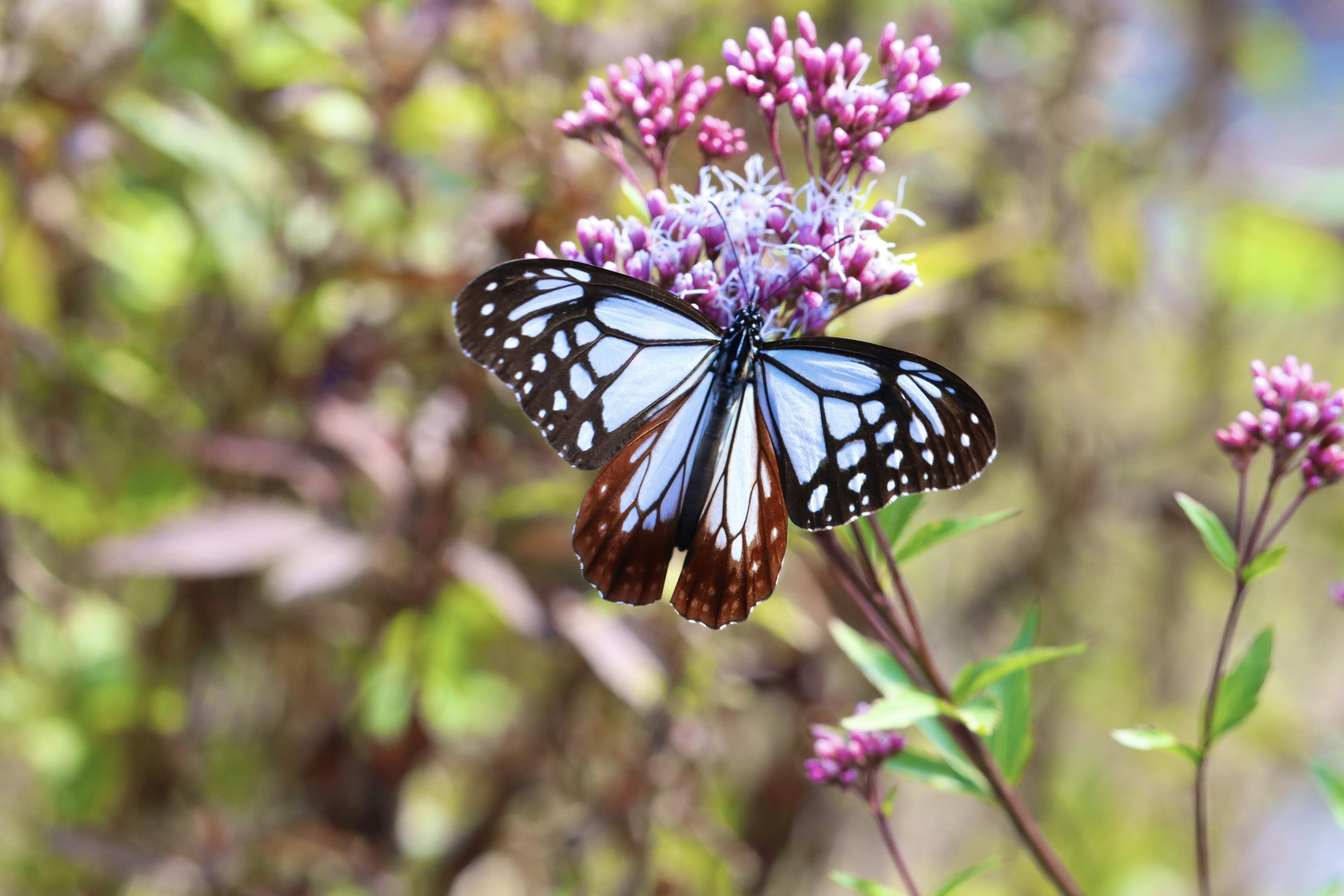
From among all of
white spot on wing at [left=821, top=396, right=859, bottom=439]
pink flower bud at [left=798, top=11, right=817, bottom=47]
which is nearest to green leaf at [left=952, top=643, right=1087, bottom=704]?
white spot on wing at [left=821, top=396, right=859, bottom=439]

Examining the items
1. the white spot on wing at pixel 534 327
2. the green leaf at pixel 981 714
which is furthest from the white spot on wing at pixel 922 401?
the white spot on wing at pixel 534 327

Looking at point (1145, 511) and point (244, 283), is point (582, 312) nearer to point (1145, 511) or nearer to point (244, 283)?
point (244, 283)

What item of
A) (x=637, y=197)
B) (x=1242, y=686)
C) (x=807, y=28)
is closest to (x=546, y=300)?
(x=637, y=197)

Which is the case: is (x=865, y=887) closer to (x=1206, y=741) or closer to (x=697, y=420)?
(x=1206, y=741)

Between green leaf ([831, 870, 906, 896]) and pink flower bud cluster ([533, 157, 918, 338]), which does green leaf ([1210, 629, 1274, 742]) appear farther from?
pink flower bud cluster ([533, 157, 918, 338])

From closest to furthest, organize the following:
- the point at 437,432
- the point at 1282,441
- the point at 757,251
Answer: the point at 1282,441 → the point at 757,251 → the point at 437,432

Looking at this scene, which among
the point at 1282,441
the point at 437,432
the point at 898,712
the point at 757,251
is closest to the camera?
the point at 898,712

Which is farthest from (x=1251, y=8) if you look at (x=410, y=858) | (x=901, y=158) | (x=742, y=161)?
(x=410, y=858)

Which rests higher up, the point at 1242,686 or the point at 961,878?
the point at 1242,686
